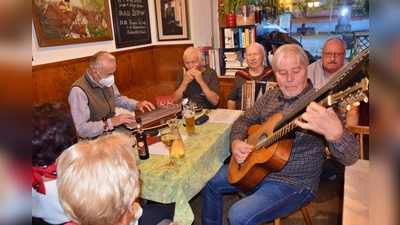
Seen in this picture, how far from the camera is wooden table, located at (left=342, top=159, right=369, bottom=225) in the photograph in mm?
1244

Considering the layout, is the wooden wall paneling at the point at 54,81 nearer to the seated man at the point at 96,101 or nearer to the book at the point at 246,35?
the seated man at the point at 96,101

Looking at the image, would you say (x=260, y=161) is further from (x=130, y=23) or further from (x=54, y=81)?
(x=130, y=23)

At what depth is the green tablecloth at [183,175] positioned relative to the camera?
128 centimetres

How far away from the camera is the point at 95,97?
83.9 inches

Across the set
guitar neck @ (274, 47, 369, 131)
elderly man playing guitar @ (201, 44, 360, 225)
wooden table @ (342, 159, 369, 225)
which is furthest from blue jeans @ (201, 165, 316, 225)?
guitar neck @ (274, 47, 369, 131)

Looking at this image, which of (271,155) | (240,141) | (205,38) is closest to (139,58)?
(205,38)

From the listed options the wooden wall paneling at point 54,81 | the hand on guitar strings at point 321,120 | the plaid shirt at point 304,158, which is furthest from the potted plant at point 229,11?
the hand on guitar strings at point 321,120

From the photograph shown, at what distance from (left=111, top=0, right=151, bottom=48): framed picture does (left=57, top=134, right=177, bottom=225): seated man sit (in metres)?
2.51

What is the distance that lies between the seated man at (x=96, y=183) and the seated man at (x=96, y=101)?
3.42 feet

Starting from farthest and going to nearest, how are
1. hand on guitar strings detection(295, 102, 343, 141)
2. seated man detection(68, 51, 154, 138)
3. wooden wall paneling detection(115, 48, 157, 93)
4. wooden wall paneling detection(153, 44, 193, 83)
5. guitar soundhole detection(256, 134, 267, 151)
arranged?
wooden wall paneling detection(153, 44, 193, 83) → wooden wall paneling detection(115, 48, 157, 93) → seated man detection(68, 51, 154, 138) → guitar soundhole detection(256, 134, 267, 151) → hand on guitar strings detection(295, 102, 343, 141)

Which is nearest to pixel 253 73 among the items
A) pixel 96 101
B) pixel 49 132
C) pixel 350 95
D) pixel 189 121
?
pixel 189 121

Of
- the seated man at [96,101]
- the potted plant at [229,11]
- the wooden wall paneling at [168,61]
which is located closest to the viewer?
the seated man at [96,101]

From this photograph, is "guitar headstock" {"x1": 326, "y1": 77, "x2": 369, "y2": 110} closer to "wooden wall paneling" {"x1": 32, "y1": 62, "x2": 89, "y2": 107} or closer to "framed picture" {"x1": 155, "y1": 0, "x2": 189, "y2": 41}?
"wooden wall paneling" {"x1": 32, "y1": 62, "x2": 89, "y2": 107}

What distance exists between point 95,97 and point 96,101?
0.11ft
